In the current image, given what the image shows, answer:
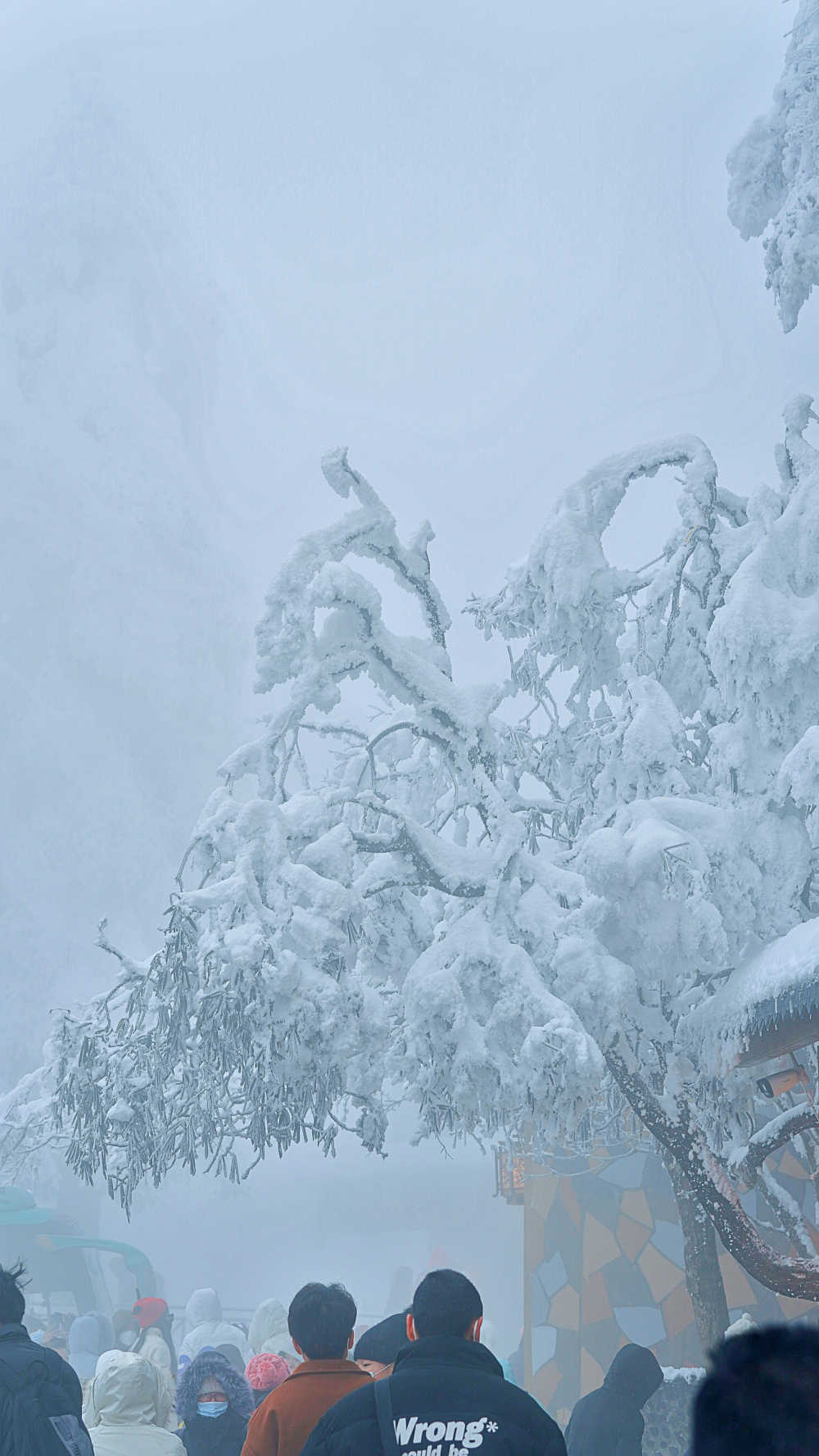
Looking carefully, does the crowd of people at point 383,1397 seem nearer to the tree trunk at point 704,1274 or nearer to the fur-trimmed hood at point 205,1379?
the fur-trimmed hood at point 205,1379

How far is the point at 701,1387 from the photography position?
3.63ft

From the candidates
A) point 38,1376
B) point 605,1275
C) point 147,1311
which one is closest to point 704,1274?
point 605,1275

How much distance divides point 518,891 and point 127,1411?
13.6 feet

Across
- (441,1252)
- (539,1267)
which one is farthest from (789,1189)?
(441,1252)

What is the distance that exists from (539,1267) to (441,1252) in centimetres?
1226

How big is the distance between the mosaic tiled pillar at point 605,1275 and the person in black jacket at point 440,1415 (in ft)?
39.9

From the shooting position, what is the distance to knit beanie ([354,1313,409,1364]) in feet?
14.3

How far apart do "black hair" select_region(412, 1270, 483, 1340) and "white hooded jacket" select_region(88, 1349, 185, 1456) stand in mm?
2086

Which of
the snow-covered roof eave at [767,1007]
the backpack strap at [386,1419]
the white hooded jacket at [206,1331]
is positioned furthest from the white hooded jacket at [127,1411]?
the snow-covered roof eave at [767,1007]

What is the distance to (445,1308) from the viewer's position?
277 cm

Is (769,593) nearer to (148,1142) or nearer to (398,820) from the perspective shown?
(398,820)

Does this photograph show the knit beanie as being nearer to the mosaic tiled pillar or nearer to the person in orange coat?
the person in orange coat

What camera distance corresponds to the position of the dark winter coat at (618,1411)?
214 inches

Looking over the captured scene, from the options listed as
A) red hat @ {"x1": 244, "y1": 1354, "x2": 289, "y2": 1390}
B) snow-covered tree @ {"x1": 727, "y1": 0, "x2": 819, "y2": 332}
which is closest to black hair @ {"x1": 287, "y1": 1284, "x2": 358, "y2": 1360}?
red hat @ {"x1": 244, "y1": 1354, "x2": 289, "y2": 1390}
